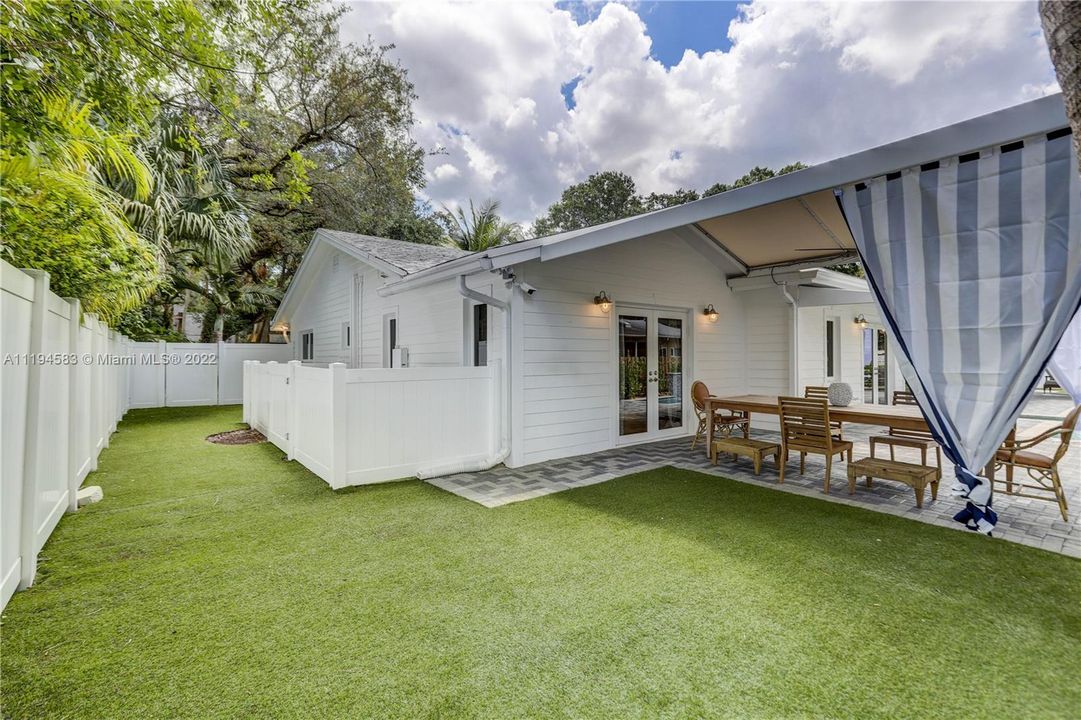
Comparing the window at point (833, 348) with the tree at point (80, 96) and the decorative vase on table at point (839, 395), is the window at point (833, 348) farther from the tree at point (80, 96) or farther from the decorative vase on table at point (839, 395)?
the tree at point (80, 96)

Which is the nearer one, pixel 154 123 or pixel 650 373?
pixel 650 373

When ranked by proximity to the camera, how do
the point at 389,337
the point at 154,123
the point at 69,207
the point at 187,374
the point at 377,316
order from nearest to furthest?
the point at 69,207, the point at 154,123, the point at 389,337, the point at 377,316, the point at 187,374

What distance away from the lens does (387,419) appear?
5.29 metres

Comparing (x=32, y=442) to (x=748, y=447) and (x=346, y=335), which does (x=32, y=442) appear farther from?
(x=346, y=335)

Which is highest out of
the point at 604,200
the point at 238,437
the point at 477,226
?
the point at 604,200

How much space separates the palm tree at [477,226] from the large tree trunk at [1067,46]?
60.6 feet

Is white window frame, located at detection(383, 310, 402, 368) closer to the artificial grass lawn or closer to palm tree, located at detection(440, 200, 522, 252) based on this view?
the artificial grass lawn

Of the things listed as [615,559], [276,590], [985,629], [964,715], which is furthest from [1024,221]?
[276,590]

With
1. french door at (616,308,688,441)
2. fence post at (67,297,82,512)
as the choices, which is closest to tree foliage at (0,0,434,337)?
fence post at (67,297,82,512)

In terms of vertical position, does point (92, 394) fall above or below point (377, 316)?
below

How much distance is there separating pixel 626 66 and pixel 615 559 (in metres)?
12.9

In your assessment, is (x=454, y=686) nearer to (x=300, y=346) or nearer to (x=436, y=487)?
(x=436, y=487)

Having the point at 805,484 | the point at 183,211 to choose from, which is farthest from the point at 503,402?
the point at 183,211

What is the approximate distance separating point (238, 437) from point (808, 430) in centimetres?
910
